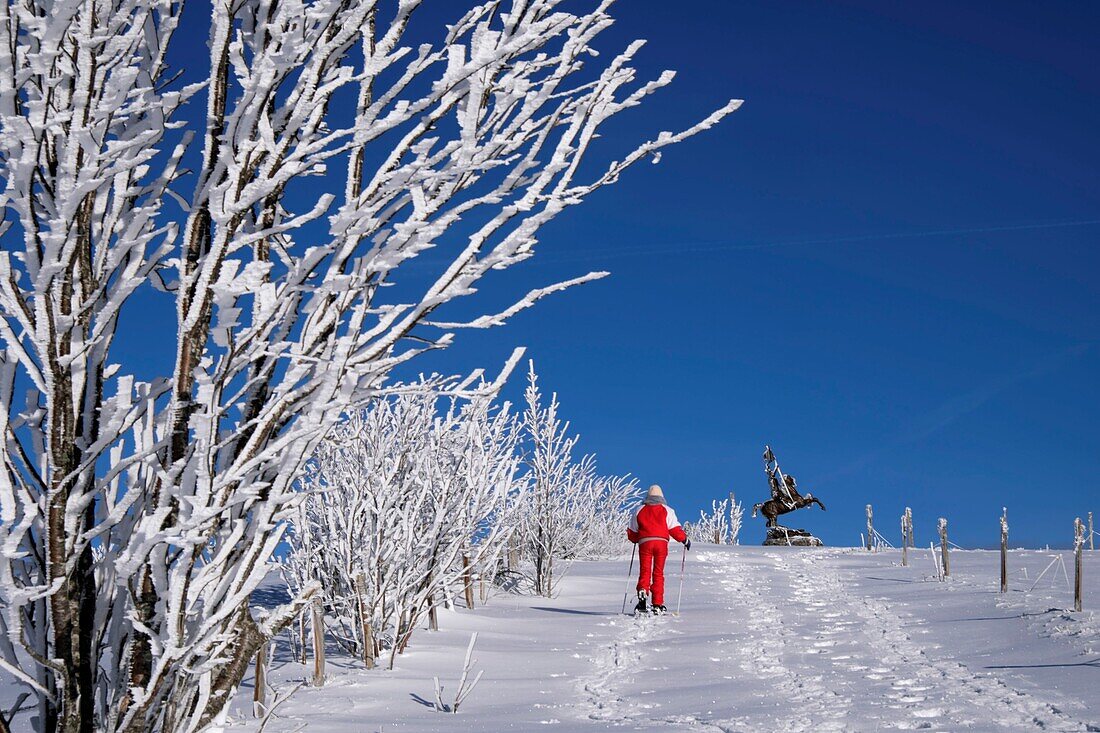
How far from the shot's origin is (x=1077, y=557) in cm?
961

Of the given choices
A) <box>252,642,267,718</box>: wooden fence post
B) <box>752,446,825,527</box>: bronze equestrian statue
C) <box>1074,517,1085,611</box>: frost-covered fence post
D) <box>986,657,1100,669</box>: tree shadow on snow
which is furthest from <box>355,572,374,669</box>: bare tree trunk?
<box>752,446,825,527</box>: bronze equestrian statue

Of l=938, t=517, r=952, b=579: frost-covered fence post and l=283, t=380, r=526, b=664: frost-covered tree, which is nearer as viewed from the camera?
l=283, t=380, r=526, b=664: frost-covered tree

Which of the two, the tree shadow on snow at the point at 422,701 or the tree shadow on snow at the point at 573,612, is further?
the tree shadow on snow at the point at 573,612

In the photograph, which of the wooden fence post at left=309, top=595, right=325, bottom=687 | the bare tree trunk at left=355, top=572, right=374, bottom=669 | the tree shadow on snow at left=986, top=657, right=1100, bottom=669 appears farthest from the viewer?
the bare tree trunk at left=355, top=572, right=374, bottom=669

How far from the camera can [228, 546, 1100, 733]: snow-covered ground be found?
5.41 m

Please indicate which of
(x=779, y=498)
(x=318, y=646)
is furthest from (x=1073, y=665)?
(x=779, y=498)

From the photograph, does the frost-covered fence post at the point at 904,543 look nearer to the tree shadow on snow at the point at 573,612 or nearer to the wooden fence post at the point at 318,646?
the tree shadow on snow at the point at 573,612

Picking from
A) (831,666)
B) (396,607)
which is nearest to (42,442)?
(396,607)

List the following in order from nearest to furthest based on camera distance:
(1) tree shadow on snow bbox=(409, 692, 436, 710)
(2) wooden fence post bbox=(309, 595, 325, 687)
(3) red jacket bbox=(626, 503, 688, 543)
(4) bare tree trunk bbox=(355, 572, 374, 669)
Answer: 1. (1) tree shadow on snow bbox=(409, 692, 436, 710)
2. (2) wooden fence post bbox=(309, 595, 325, 687)
3. (4) bare tree trunk bbox=(355, 572, 374, 669)
4. (3) red jacket bbox=(626, 503, 688, 543)

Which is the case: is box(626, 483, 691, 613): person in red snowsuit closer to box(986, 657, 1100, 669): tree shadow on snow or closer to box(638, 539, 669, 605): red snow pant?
box(638, 539, 669, 605): red snow pant

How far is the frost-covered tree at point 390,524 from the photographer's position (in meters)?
7.48

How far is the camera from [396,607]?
24.5 ft

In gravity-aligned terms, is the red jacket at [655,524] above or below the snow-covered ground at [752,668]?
above

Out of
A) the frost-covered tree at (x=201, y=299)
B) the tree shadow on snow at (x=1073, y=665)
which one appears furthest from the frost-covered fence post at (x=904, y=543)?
the frost-covered tree at (x=201, y=299)
